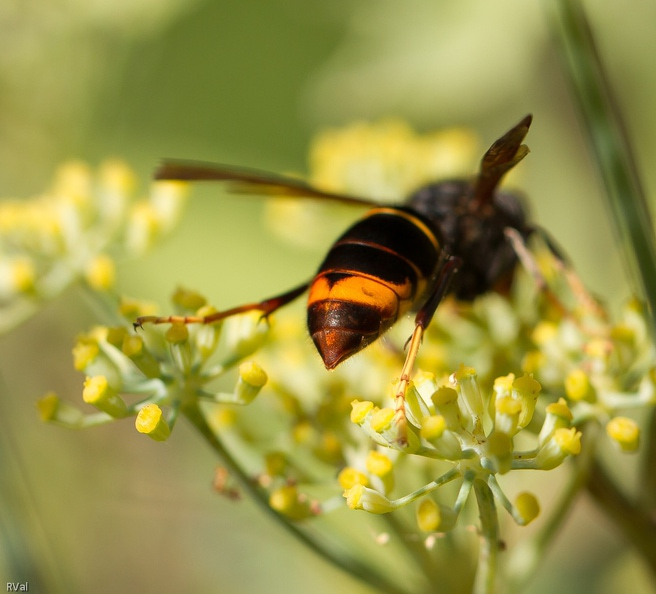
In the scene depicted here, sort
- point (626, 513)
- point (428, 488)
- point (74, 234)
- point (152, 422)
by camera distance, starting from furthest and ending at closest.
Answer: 1. point (74, 234)
2. point (626, 513)
3. point (152, 422)
4. point (428, 488)

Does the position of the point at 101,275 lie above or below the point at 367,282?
below

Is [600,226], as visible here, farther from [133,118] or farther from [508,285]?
[133,118]

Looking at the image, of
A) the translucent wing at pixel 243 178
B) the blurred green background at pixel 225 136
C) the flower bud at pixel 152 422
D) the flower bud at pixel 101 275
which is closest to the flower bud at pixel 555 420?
the flower bud at pixel 152 422

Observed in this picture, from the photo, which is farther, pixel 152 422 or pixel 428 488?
pixel 152 422

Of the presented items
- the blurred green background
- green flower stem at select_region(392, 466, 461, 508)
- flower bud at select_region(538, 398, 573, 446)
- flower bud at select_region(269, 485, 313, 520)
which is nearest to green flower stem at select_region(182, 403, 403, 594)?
flower bud at select_region(269, 485, 313, 520)

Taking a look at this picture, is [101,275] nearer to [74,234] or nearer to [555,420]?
[74,234]

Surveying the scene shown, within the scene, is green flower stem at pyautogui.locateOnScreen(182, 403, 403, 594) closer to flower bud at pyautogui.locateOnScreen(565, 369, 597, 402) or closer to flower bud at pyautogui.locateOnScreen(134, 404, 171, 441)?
flower bud at pyautogui.locateOnScreen(134, 404, 171, 441)

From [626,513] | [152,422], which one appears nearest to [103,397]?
[152,422]

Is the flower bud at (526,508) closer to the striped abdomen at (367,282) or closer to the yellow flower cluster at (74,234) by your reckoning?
the striped abdomen at (367,282)
